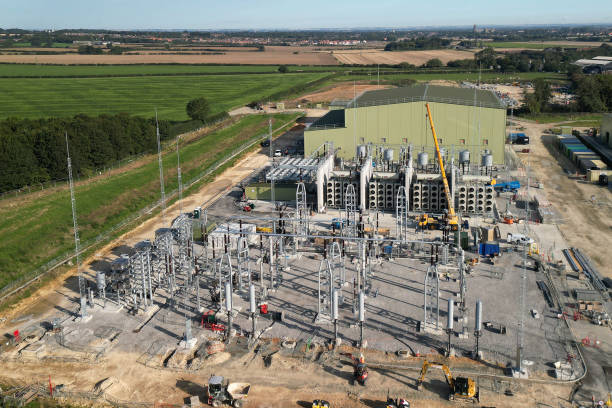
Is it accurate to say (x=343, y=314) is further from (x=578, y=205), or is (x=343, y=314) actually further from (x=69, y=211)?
(x=578, y=205)

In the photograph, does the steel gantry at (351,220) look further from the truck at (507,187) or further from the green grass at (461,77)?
the green grass at (461,77)

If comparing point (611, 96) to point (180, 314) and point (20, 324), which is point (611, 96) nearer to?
point (180, 314)

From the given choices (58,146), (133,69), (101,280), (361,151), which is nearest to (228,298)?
(101,280)

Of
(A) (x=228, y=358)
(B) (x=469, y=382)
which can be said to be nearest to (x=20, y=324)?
(A) (x=228, y=358)

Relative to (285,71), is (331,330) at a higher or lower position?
lower

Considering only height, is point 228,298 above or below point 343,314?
above

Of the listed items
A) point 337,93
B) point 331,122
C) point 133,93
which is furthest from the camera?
point 337,93

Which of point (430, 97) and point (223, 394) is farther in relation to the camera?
point (430, 97)
